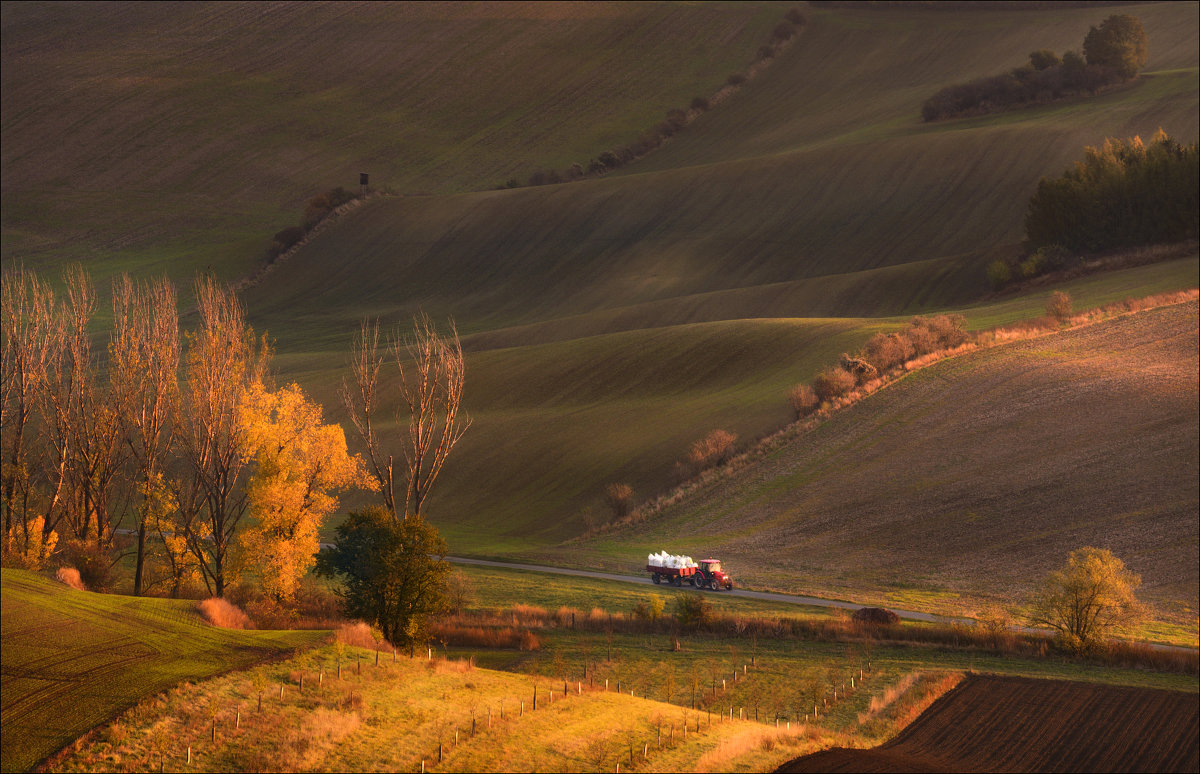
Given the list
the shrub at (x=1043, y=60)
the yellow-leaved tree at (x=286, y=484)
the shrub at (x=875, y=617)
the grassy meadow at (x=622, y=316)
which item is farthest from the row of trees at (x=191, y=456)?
the shrub at (x=1043, y=60)

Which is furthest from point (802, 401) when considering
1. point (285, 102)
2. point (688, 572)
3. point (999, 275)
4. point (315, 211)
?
point (285, 102)

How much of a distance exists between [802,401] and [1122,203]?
40880 mm

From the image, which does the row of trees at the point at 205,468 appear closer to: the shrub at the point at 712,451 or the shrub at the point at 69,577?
the shrub at the point at 69,577

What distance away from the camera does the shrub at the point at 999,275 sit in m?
88.9

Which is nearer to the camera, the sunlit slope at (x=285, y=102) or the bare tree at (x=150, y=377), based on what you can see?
the bare tree at (x=150, y=377)

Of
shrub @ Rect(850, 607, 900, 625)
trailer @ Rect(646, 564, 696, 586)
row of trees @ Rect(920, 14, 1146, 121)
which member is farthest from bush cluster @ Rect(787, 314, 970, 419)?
row of trees @ Rect(920, 14, 1146, 121)

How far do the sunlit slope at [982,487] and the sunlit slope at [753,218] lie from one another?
25.4m

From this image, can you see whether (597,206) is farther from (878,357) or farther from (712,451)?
(712,451)

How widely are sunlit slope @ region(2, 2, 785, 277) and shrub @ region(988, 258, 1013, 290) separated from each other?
229 feet

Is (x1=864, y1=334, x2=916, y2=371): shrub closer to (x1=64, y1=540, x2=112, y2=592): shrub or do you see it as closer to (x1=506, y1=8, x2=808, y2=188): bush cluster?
(x1=64, y1=540, x2=112, y2=592): shrub

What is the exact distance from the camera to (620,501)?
59.9m

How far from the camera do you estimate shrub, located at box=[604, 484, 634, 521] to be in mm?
59875

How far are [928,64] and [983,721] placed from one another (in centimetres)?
14050

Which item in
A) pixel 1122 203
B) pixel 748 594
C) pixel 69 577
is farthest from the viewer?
pixel 1122 203
